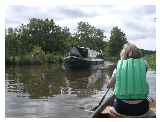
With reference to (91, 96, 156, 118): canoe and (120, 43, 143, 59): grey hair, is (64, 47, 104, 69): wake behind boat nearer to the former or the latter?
(120, 43, 143, 59): grey hair

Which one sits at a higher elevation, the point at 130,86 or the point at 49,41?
the point at 49,41

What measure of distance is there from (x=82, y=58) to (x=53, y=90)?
352 mm

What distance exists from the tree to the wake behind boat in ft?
0.39

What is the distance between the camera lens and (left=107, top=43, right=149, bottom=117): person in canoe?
11.8 feet

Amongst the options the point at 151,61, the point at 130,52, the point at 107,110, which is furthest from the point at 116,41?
the point at 107,110

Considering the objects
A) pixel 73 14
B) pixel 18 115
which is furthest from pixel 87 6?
pixel 18 115

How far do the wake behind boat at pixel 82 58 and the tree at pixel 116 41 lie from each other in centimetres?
12

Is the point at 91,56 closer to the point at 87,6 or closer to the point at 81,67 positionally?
the point at 81,67

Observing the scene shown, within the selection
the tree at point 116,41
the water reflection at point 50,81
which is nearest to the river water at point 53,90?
the water reflection at point 50,81

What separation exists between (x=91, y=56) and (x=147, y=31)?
0.48 metres

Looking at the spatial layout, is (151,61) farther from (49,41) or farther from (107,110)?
(49,41)

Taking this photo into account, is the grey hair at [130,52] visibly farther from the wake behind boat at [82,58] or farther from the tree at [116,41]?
the wake behind boat at [82,58]

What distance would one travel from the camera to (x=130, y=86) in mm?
3627

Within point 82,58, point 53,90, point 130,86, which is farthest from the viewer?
point 82,58
